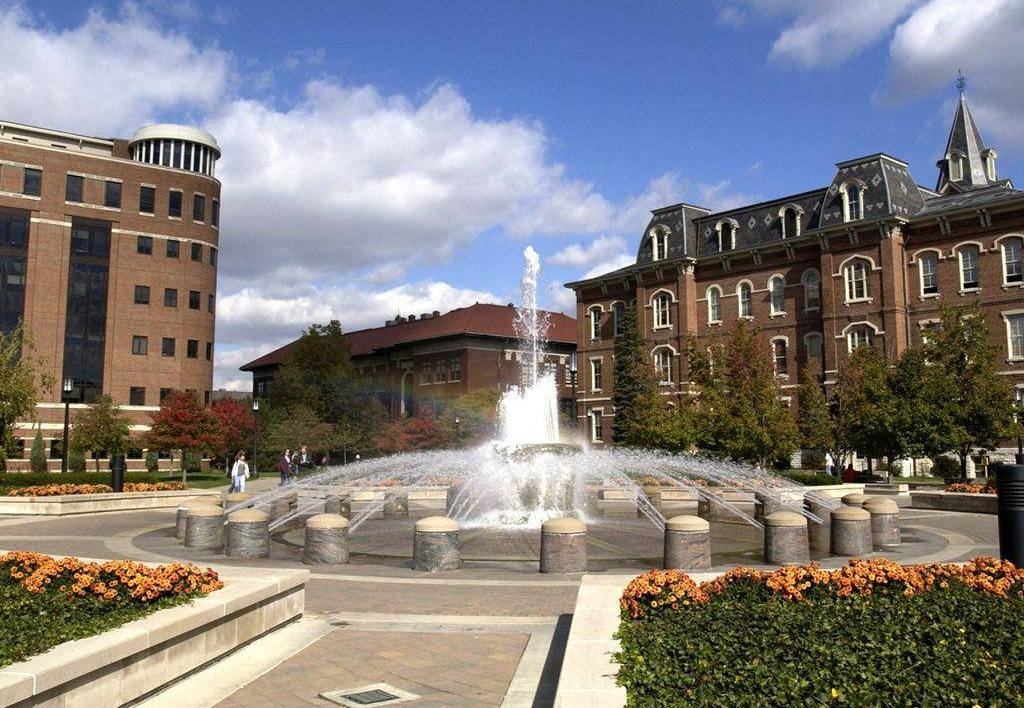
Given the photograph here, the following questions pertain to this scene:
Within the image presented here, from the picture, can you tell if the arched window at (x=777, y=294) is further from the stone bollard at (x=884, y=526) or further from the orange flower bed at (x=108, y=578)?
the orange flower bed at (x=108, y=578)

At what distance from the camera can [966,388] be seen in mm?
35031

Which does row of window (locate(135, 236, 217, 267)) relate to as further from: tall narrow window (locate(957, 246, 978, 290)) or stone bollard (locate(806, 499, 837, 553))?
stone bollard (locate(806, 499, 837, 553))

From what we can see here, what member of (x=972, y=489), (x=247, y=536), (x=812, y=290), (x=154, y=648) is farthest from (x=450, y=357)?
(x=154, y=648)

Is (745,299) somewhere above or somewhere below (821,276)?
below

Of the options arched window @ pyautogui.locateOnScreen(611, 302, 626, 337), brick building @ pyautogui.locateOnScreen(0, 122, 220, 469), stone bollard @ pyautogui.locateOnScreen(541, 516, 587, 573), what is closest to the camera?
stone bollard @ pyautogui.locateOnScreen(541, 516, 587, 573)

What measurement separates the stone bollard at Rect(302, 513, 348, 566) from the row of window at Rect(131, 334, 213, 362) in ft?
177

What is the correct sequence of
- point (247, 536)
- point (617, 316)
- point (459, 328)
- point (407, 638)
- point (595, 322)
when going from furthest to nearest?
point (459, 328), point (595, 322), point (617, 316), point (247, 536), point (407, 638)

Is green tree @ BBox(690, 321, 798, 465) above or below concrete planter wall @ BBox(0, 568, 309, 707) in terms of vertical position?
above

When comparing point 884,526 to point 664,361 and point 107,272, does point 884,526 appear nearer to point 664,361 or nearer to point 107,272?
point 664,361

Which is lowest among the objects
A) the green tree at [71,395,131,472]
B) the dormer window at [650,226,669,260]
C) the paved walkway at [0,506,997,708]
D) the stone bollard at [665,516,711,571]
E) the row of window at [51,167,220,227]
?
the paved walkway at [0,506,997,708]

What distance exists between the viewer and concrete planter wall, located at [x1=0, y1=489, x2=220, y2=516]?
23.3 metres

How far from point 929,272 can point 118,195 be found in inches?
2158

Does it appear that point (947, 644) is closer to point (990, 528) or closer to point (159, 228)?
point (990, 528)

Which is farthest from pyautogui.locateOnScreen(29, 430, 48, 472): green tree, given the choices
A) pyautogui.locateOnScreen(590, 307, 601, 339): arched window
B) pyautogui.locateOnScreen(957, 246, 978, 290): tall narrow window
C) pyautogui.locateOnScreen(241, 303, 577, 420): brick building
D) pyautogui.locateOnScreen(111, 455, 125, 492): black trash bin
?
pyautogui.locateOnScreen(957, 246, 978, 290): tall narrow window
